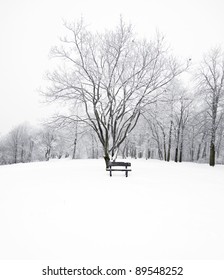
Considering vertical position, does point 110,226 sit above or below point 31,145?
below

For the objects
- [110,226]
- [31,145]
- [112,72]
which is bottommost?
[110,226]

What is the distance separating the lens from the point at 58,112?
12.5m

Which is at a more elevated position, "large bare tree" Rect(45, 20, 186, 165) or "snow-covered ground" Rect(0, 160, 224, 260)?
"large bare tree" Rect(45, 20, 186, 165)

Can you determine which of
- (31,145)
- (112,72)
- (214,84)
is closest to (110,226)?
(112,72)

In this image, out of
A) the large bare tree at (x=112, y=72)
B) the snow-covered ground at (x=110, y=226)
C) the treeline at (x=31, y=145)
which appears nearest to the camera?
the snow-covered ground at (x=110, y=226)

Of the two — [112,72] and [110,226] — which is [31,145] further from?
[110,226]

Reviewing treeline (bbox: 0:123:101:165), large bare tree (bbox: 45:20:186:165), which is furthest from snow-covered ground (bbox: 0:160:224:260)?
treeline (bbox: 0:123:101:165)

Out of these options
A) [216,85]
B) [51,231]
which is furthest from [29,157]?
[51,231]

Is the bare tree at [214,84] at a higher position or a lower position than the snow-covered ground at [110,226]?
higher

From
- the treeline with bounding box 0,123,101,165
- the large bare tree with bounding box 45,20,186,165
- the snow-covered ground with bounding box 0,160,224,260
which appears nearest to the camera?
the snow-covered ground with bounding box 0,160,224,260

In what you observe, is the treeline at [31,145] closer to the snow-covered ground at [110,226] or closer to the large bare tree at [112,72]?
the large bare tree at [112,72]

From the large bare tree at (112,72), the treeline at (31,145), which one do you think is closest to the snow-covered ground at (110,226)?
the large bare tree at (112,72)

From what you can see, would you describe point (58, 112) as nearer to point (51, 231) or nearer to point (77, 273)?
point (51, 231)

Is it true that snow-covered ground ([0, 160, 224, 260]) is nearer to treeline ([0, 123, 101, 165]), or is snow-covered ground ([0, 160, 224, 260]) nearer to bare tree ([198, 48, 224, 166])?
bare tree ([198, 48, 224, 166])
